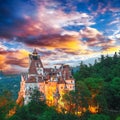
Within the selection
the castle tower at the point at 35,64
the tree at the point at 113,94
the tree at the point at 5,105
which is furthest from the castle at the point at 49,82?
the tree at the point at 113,94

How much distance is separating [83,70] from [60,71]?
39.3 feet

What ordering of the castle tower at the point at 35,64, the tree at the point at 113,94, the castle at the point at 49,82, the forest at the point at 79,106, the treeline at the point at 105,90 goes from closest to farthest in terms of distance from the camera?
the forest at the point at 79,106 < the treeline at the point at 105,90 < the tree at the point at 113,94 < the castle at the point at 49,82 < the castle tower at the point at 35,64

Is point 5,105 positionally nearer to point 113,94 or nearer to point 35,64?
point 35,64

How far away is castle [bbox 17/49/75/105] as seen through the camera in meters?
50.1

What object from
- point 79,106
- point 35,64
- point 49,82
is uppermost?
point 35,64

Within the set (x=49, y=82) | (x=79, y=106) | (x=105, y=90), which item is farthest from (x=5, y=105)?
(x=105, y=90)

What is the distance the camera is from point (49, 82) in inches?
2005

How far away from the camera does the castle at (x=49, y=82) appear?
5012 centimetres

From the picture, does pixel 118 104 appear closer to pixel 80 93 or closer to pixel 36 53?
pixel 80 93

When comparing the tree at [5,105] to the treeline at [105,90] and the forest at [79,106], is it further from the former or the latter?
the treeline at [105,90]

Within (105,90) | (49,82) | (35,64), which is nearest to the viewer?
(105,90)

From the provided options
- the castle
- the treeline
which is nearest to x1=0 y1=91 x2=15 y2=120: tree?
the castle

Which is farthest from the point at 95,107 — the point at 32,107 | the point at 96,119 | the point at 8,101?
the point at 8,101

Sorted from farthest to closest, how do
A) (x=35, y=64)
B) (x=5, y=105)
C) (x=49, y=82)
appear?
(x=35, y=64) → (x=49, y=82) → (x=5, y=105)
